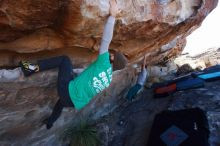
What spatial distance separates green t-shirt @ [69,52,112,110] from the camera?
15.7 feet

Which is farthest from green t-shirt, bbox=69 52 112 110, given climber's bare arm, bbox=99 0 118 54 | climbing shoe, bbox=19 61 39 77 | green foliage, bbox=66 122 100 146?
green foliage, bbox=66 122 100 146

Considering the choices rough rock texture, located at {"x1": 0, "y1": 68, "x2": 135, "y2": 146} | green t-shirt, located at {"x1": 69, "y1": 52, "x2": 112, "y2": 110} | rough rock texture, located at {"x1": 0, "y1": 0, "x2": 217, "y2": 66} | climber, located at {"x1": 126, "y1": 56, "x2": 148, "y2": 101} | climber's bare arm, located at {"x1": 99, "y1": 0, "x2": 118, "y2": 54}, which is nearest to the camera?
rough rock texture, located at {"x1": 0, "y1": 0, "x2": 217, "y2": 66}

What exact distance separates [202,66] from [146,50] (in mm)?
4022

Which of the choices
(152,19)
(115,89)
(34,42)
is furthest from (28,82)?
(115,89)

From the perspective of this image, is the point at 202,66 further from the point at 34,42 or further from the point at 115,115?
→ the point at 34,42

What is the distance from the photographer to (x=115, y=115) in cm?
809

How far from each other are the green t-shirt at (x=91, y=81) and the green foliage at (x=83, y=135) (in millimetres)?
1935

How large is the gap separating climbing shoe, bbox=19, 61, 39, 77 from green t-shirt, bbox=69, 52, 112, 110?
0.61 m

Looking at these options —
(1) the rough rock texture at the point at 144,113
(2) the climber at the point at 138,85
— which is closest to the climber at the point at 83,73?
(1) the rough rock texture at the point at 144,113

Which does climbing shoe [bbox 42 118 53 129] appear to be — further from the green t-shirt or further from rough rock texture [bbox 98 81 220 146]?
rough rock texture [bbox 98 81 220 146]

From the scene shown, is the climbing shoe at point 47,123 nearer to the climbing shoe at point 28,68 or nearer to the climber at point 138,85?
the climbing shoe at point 28,68

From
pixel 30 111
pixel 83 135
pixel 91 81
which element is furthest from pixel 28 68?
pixel 83 135

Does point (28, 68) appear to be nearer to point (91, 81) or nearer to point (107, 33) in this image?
point (91, 81)

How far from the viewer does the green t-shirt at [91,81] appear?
479 cm
